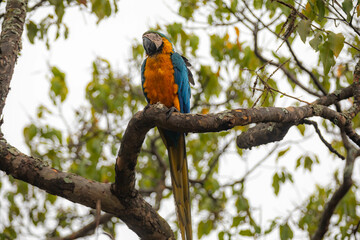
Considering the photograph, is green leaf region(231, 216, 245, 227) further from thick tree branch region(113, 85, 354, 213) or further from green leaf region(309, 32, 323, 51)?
green leaf region(309, 32, 323, 51)

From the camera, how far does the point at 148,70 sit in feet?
10.00

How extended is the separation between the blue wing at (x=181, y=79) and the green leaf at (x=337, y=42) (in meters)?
1.35

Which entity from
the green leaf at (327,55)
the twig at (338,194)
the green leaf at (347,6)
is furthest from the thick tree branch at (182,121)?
the twig at (338,194)

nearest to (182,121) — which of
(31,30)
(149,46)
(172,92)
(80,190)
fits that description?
(80,190)

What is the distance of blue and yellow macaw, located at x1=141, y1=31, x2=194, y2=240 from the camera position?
8.66 feet

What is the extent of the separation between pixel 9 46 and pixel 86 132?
7.89 feet

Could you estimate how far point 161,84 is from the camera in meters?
2.97

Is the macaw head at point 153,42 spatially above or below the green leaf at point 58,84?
below

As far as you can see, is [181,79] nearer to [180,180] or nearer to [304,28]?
[180,180]

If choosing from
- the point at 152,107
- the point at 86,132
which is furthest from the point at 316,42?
the point at 86,132

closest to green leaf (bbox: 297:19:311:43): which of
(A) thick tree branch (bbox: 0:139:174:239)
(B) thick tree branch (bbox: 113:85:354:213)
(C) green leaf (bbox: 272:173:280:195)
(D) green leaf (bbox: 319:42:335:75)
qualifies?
(D) green leaf (bbox: 319:42:335:75)

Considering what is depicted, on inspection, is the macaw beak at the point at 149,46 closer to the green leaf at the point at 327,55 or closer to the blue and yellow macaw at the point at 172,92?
the blue and yellow macaw at the point at 172,92

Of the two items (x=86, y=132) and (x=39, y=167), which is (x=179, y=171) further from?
(x=86, y=132)

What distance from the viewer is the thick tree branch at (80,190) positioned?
2148 mm
